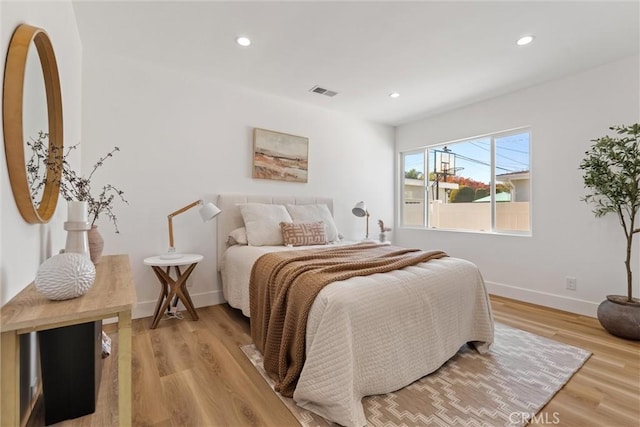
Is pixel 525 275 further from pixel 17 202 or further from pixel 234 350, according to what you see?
pixel 17 202

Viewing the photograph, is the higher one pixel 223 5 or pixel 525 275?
pixel 223 5

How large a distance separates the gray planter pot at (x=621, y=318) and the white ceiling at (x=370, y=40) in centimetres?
217

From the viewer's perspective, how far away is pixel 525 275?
3.29 m

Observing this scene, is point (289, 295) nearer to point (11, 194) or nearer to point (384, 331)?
point (384, 331)

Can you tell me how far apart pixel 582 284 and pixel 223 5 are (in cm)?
404

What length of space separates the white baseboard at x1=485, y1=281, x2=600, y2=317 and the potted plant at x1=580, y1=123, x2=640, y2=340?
359 mm

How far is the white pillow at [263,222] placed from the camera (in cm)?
289

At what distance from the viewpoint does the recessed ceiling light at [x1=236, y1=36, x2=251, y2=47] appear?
2.36m

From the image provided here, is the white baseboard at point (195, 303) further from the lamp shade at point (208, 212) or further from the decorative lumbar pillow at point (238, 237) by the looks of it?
the lamp shade at point (208, 212)

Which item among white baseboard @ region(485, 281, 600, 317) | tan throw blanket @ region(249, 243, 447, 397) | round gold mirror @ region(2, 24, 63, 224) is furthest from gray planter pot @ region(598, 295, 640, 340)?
round gold mirror @ region(2, 24, 63, 224)

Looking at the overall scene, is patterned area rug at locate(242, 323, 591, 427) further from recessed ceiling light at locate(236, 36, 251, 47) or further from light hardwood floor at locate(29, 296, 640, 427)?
recessed ceiling light at locate(236, 36, 251, 47)

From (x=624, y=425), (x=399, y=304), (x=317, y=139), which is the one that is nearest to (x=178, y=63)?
(x=317, y=139)

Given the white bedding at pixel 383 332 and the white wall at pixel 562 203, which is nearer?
the white bedding at pixel 383 332

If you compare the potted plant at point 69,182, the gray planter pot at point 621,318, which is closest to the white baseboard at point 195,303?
the potted plant at point 69,182
